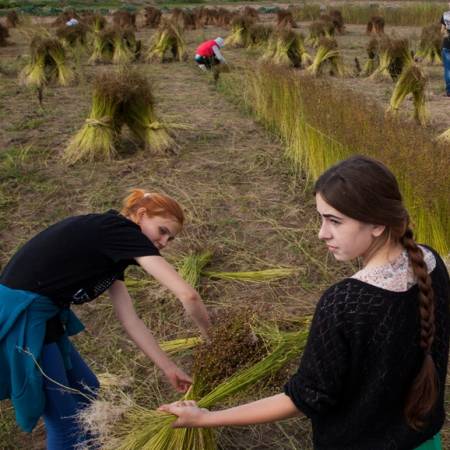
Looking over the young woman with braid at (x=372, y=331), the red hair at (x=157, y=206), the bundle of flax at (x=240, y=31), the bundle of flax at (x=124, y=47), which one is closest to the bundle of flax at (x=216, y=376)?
the red hair at (x=157, y=206)

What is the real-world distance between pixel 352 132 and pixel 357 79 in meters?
7.03

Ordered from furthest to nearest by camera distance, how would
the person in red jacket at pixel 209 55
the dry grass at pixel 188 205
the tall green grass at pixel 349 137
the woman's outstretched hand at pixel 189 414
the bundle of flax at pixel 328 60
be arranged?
the bundle of flax at pixel 328 60 → the person in red jacket at pixel 209 55 → the tall green grass at pixel 349 137 → the dry grass at pixel 188 205 → the woman's outstretched hand at pixel 189 414

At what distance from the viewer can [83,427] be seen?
6.89 feet

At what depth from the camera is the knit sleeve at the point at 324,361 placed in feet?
4.22

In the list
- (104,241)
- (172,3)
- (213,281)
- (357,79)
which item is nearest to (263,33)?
(357,79)

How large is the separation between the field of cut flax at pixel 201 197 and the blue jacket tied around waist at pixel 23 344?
0.25m

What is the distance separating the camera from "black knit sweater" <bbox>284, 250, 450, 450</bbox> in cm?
129

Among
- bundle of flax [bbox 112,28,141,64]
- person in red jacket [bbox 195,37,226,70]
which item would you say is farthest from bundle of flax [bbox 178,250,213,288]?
bundle of flax [bbox 112,28,141,64]

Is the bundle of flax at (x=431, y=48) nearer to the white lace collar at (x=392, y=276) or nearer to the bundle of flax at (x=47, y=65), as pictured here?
the bundle of flax at (x=47, y=65)

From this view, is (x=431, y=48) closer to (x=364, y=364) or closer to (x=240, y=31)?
(x=240, y=31)

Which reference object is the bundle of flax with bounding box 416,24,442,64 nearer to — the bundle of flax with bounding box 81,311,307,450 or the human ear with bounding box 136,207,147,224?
the bundle of flax with bounding box 81,311,307,450

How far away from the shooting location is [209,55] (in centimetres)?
1105

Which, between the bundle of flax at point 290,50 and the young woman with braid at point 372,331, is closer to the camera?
the young woman with braid at point 372,331

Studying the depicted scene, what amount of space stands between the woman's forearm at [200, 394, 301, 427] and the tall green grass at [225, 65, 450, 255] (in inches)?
92.8
